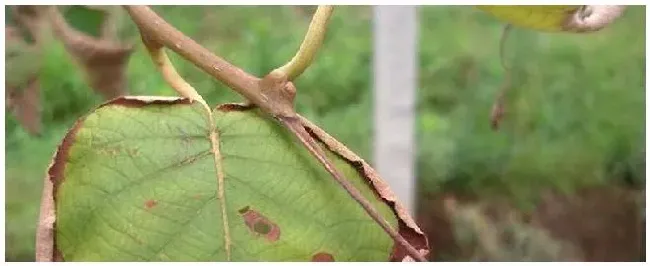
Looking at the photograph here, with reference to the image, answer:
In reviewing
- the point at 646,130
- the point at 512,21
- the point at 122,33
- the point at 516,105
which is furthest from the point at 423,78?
the point at 512,21

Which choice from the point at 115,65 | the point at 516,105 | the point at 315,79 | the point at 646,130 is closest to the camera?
the point at 115,65

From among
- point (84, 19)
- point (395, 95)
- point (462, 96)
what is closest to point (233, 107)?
point (84, 19)

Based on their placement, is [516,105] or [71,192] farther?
[516,105]

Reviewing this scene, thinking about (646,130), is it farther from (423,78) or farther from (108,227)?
(108,227)

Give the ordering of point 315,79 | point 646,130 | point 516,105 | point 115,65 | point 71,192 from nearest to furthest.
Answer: point 71,192 < point 115,65 < point 646,130 < point 315,79 < point 516,105

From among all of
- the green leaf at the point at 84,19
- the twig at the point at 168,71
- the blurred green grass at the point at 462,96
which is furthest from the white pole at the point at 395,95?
the twig at the point at 168,71

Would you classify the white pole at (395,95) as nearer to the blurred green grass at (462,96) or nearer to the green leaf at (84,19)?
the blurred green grass at (462,96)

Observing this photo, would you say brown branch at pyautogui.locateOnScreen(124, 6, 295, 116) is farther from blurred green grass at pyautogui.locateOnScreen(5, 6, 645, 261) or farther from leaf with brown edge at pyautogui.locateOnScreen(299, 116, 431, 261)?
blurred green grass at pyautogui.locateOnScreen(5, 6, 645, 261)
